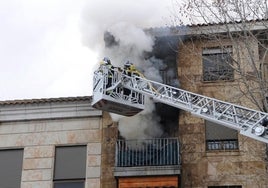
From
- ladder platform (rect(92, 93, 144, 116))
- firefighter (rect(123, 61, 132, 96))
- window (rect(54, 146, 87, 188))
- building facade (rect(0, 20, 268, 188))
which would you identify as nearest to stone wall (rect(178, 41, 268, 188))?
building facade (rect(0, 20, 268, 188))

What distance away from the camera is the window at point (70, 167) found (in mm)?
19672

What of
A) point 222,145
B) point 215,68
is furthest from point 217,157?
point 215,68

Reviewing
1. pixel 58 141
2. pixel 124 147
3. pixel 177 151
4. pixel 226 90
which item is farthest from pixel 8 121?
pixel 226 90

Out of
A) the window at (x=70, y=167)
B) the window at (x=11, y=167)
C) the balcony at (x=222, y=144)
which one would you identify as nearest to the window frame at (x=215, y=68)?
the balcony at (x=222, y=144)

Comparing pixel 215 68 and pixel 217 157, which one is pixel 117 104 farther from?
pixel 215 68

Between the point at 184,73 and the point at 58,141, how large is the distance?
15.3 feet

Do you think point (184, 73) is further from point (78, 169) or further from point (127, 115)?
point (78, 169)

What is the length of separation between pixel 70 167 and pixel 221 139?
4.89 m

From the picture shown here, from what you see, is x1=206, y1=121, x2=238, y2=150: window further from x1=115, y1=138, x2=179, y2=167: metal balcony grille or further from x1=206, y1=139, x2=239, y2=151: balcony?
x1=115, y1=138, x2=179, y2=167: metal balcony grille

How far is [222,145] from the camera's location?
749 inches

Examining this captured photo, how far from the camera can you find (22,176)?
20.0 meters

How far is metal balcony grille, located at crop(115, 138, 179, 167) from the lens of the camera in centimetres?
1850

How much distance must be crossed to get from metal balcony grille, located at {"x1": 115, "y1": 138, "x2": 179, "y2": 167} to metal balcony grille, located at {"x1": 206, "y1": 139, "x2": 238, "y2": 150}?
1.19m

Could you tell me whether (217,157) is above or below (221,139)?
below
